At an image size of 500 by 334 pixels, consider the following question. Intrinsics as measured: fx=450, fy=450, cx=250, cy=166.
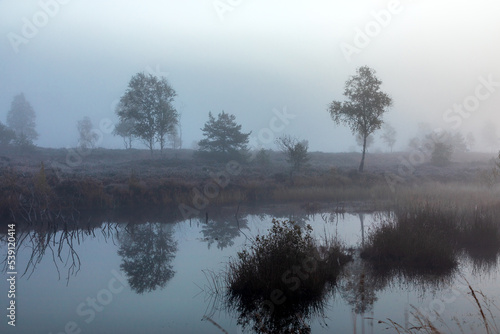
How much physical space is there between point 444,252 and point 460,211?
516 cm

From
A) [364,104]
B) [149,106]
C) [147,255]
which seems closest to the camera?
[147,255]

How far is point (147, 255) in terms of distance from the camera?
542 inches

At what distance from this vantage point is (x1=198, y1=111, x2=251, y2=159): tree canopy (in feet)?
162

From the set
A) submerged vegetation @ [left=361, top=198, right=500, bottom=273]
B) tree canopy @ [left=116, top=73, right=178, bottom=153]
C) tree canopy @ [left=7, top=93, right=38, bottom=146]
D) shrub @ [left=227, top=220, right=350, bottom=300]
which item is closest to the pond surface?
shrub @ [left=227, top=220, right=350, bottom=300]

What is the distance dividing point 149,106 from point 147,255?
4122 centimetres

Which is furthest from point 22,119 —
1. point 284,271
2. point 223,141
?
point 284,271

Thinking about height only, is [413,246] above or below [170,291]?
above

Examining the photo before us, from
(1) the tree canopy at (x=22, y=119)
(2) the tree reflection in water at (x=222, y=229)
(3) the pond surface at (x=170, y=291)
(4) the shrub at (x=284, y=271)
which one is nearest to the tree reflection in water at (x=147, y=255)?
(3) the pond surface at (x=170, y=291)

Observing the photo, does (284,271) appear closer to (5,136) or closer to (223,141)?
(223,141)

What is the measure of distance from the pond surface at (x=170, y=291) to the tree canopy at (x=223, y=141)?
112 ft

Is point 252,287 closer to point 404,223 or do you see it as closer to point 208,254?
point 208,254

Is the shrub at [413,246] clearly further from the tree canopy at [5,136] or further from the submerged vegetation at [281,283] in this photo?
the tree canopy at [5,136]

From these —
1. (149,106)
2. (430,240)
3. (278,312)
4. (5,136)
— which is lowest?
(278,312)

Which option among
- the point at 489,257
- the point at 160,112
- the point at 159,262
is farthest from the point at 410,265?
the point at 160,112
